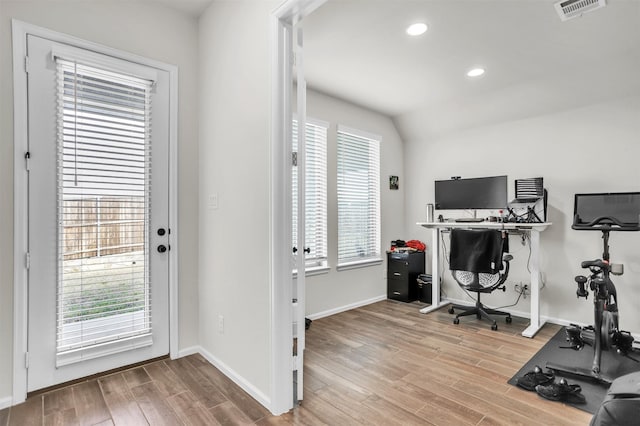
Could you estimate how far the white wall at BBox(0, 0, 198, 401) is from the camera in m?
2.06

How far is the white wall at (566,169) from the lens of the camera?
131 inches

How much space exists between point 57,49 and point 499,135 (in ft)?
14.6

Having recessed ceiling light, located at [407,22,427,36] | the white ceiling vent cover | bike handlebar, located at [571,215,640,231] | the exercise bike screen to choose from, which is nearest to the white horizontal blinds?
recessed ceiling light, located at [407,22,427,36]

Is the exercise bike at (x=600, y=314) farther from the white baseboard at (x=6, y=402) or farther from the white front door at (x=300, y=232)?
the white baseboard at (x=6, y=402)

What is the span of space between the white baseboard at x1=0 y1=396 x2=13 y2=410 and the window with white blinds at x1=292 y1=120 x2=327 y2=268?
105 inches

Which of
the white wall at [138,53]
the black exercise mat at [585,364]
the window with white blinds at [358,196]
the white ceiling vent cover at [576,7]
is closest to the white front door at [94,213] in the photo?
the white wall at [138,53]

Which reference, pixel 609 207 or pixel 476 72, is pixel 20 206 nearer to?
pixel 476 72

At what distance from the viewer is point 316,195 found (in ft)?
13.4

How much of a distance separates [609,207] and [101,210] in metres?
4.27

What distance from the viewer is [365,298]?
459 centimetres

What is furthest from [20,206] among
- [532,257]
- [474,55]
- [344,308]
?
[532,257]

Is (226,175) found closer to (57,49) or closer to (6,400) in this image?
(57,49)

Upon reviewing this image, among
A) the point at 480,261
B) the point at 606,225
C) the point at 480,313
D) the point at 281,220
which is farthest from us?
the point at 480,313

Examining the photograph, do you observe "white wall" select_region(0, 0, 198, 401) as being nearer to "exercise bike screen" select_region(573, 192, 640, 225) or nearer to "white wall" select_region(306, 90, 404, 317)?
"white wall" select_region(306, 90, 404, 317)
